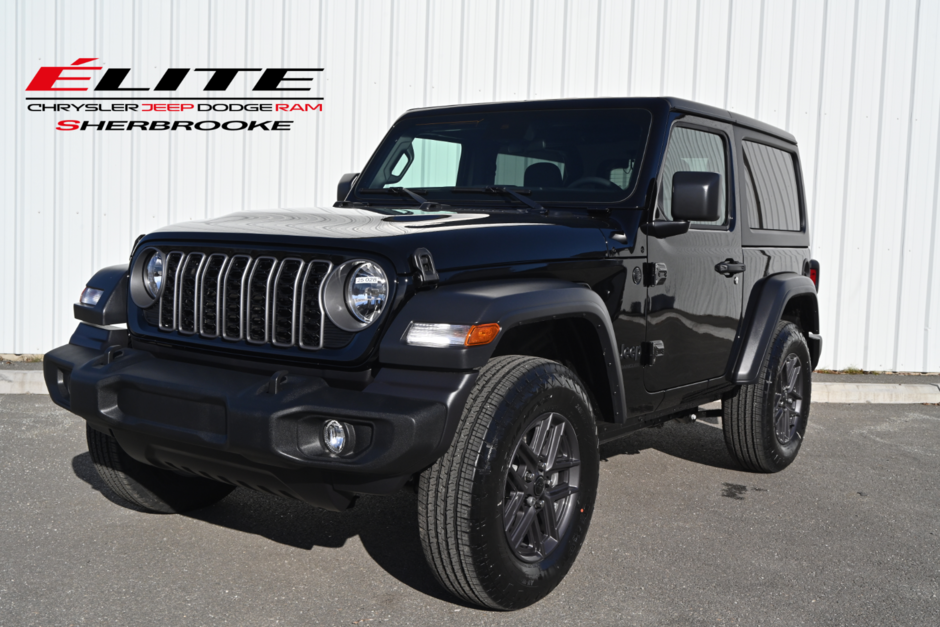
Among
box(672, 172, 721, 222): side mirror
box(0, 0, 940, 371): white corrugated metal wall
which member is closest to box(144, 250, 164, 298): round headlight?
box(672, 172, 721, 222): side mirror

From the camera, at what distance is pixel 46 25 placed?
834 cm

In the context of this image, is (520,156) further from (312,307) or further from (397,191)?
(312,307)

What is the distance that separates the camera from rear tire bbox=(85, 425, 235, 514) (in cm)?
360

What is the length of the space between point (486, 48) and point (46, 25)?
4.38m

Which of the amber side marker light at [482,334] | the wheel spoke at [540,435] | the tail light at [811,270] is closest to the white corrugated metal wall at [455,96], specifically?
the tail light at [811,270]

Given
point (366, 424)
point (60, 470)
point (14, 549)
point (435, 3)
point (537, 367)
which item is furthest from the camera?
point (435, 3)

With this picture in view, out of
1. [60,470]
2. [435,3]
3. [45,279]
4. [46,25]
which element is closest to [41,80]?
[46,25]

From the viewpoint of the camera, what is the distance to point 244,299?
9.55 feet

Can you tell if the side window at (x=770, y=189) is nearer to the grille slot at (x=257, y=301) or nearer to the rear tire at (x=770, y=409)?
the rear tire at (x=770, y=409)

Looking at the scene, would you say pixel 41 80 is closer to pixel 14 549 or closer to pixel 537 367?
pixel 14 549

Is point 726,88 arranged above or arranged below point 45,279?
above

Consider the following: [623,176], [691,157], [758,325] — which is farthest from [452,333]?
[758,325]

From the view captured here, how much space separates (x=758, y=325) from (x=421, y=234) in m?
2.48

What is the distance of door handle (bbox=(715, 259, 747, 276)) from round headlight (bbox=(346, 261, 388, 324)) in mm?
2141
